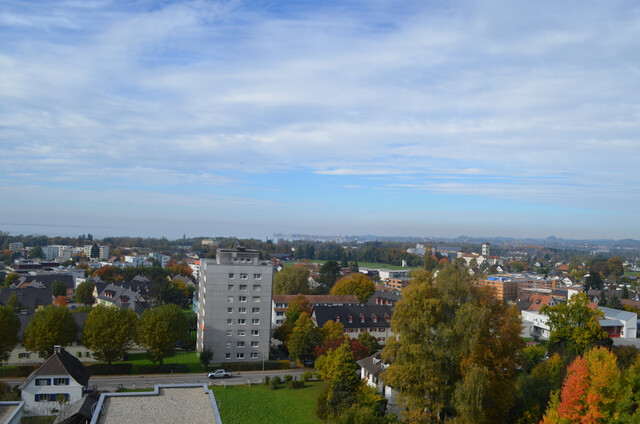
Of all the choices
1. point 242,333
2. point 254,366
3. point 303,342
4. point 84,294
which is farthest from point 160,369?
point 84,294

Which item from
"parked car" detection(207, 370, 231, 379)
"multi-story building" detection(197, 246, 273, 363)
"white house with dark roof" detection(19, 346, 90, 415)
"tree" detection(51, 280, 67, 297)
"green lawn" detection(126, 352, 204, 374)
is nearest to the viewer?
"white house with dark roof" detection(19, 346, 90, 415)

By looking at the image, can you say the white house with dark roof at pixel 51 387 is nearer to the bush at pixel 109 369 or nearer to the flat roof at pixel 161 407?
the bush at pixel 109 369

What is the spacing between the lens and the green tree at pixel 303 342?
32.9 m

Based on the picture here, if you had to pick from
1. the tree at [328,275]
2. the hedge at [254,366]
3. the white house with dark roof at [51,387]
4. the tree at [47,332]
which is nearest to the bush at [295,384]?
the hedge at [254,366]

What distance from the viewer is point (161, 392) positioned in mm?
16672

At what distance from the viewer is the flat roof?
14096mm

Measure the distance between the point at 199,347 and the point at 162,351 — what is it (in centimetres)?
510

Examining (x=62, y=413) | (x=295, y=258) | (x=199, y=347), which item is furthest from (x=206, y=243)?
(x=62, y=413)

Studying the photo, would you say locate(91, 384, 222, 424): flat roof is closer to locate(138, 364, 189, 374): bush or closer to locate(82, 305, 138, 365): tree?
locate(82, 305, 138, 365): tree

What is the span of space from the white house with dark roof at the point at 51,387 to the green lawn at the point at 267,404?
24.9 ft

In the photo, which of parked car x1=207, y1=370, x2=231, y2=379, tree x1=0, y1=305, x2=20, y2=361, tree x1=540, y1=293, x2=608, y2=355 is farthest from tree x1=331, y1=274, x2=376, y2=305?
tree x1=0, y1=305, x2=20, y2=361

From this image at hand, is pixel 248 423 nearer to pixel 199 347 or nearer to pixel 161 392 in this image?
pixel 161 392

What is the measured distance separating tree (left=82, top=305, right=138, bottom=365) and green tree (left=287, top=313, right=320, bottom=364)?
11.0 metres

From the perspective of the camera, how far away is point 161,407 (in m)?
15.2
